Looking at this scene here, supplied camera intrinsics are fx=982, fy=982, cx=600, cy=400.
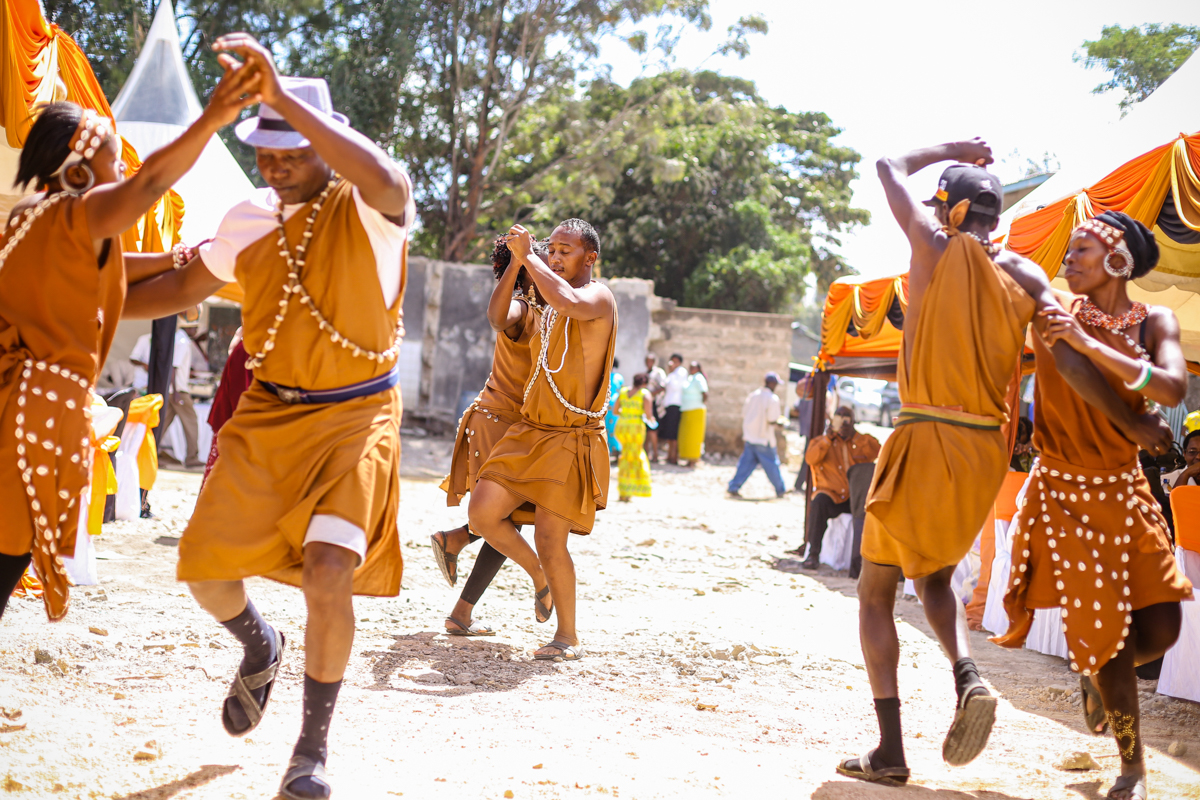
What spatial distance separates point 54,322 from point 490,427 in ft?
8.99

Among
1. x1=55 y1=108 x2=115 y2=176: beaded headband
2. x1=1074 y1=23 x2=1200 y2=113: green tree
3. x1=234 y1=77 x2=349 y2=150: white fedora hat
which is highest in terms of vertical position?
x1=1074 y1=23 x2=1200 y2=113: green tree

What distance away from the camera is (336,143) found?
2607 mm

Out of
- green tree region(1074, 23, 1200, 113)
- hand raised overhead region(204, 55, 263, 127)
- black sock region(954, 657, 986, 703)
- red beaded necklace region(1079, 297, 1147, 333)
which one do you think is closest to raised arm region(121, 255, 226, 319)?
hand raised overhead region(204, 55, 263, 127)

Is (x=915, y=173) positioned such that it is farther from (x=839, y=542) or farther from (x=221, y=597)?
(x=839, y=542)

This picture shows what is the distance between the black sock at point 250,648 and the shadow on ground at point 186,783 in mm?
133

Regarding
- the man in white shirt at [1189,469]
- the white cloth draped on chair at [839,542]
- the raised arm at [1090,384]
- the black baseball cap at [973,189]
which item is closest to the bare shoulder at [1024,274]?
the raised arm at [1090,384]

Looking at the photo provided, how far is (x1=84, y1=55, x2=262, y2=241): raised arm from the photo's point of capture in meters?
2.53

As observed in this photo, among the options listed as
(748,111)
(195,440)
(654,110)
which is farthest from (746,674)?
(748,111)

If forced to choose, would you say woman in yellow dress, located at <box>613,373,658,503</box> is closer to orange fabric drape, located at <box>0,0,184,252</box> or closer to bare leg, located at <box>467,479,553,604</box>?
orange fabric drape, located at <box>0,0,184,252</box>

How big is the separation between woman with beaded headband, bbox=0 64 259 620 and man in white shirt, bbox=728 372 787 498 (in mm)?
11557

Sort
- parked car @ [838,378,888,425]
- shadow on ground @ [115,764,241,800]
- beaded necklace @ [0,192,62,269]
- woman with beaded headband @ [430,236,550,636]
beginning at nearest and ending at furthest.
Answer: shadow on ground @ [115,764,241,800], beaded necklace @ [0,192,62,269], woman with beaded headband @ [430,236,550,636], parked car @ [838,378,888,425]

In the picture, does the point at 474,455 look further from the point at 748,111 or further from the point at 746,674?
the point at 748,111

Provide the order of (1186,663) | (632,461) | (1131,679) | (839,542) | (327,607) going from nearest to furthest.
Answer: (327,607) → (1131,679) → (1186,663) → (839,542) → (632,461)

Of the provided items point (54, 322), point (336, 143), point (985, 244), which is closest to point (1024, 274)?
point (985, 244)
